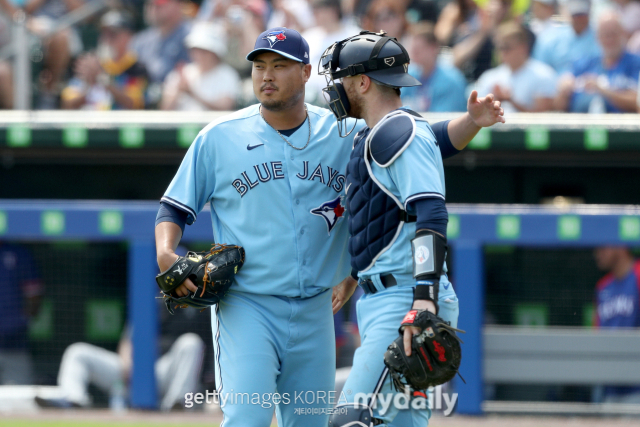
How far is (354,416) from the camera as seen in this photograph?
107 inches

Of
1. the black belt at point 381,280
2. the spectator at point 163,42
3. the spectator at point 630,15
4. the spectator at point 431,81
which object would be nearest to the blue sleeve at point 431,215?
the black belt at point 381,280

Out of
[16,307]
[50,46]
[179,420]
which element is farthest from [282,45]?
[50,46]

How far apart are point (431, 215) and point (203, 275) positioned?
0.88m

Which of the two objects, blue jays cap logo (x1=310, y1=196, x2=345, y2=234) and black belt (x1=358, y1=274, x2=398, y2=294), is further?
blue jays cap logo (x1=310, y1=196, x2=345, y2=234)

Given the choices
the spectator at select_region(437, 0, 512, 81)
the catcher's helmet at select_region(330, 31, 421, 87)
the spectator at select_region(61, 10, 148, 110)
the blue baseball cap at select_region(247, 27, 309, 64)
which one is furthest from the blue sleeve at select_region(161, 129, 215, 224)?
the spectator at select_region(61, 10, 148, 110)

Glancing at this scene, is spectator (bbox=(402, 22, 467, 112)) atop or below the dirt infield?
atop

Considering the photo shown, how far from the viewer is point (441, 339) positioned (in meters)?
2.60

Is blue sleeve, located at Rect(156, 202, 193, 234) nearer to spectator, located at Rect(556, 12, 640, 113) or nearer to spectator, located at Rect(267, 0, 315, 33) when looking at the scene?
spectator, located at Rect(556, 12, 640, 113)

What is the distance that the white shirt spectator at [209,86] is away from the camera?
671cm

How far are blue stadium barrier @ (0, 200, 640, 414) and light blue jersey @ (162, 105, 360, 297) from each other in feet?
7.64

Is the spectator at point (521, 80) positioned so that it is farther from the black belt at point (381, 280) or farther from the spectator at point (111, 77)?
the black belt at point (381, 280)

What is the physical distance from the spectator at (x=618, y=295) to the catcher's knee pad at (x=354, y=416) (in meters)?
3.02

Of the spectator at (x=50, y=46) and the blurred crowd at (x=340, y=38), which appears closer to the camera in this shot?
the blurred crowd at (x=340, y=38)

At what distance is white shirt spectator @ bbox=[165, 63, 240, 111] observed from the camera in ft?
22.0
